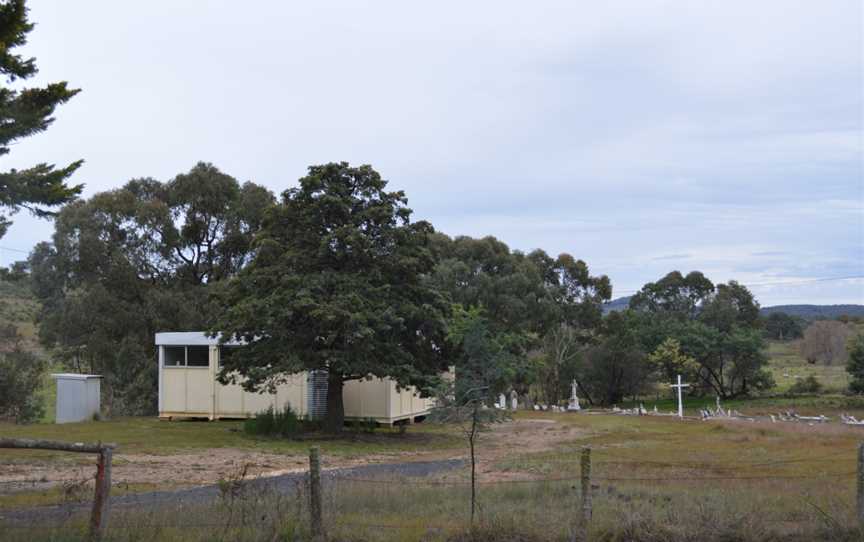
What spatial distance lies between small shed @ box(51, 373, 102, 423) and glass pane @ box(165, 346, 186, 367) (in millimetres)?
3212

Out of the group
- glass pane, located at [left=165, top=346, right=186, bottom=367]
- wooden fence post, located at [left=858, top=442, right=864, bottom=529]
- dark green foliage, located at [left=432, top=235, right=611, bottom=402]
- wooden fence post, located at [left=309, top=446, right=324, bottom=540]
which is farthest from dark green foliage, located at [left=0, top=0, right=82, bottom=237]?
dark green foliage, located at [left=432, top=235, right=611, bottom=402]

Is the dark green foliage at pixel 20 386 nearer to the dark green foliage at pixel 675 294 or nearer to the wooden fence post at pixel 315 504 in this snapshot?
the wooden fence post at pixel 315 504

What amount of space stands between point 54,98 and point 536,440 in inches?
706

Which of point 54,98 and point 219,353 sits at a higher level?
point 54,98

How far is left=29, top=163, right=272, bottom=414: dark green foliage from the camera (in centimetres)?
3950

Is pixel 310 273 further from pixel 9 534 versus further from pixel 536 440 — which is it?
pixel 9 534

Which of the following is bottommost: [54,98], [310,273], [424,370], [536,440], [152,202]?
[536,440]

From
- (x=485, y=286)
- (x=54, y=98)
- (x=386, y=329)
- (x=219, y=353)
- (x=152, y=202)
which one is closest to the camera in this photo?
(x=54, y=98)

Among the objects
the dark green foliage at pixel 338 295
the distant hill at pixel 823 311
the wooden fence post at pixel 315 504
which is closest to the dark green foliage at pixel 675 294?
the distant hill at pixel 823 311

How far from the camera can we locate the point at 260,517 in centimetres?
900

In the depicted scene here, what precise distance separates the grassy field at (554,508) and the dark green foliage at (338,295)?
7382 mm

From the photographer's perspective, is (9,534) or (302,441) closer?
(9,534)

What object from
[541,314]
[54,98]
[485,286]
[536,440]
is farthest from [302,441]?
[541,314]

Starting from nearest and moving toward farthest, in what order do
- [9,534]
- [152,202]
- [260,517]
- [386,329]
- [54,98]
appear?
[9,534]
[260,517]
[54,98]
[386,329]
[152,202]
